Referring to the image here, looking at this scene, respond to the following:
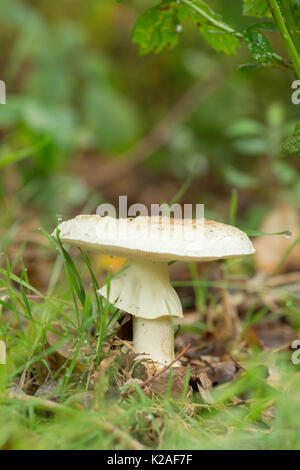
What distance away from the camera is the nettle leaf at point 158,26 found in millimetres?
1801

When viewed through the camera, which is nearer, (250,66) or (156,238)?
(156,238)

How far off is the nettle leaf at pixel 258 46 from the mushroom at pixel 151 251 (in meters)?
0.58

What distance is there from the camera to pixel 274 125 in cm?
366

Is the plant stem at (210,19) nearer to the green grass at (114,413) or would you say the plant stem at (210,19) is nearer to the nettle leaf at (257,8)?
the nettle leaf at (257,8)

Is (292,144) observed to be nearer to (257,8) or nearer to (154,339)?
(257,8)

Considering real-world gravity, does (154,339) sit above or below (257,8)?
below

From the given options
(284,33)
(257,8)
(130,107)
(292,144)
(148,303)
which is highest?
(257,8)

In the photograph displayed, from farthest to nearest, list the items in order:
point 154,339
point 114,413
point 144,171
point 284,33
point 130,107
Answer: point 144,171 → point 130,107 → point 154,339 → point 284,33 → point 114,413

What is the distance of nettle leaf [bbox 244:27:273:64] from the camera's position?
1.62 meters

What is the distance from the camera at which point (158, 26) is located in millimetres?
1857

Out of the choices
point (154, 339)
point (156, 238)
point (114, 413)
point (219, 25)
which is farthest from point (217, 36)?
point (114, 413)

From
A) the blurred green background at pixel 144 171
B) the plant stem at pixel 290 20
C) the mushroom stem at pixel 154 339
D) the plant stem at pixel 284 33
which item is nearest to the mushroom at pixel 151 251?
the mushroom stem at pixel 154 339

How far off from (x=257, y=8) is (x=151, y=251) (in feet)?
3.12
